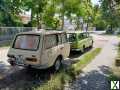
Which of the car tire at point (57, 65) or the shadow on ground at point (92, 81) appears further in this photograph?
the car tire at point (57, 65)

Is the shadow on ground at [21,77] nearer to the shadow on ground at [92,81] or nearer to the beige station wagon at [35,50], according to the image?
the beige station wagon at [35,50]

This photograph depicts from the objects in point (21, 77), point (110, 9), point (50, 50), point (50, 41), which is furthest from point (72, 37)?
point (21, 77)

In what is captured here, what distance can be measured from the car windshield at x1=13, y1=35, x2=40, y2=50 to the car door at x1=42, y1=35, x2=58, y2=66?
0.40m

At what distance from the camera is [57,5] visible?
2842cm

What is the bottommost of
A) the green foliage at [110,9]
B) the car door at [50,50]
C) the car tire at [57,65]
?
the car tire at [57,65]

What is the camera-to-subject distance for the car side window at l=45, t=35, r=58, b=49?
9578 mm

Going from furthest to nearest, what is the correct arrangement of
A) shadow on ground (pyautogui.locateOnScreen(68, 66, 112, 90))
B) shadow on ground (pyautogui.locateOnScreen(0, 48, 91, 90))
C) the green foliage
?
1. the green foliage
2. shadow on ground (pyautogui.locateOnScreen(0, 48, 91, 90))
3. shadow on ground (pyautogui.locateOnScreen(68, 66, 112, 90))

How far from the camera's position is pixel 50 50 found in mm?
9602

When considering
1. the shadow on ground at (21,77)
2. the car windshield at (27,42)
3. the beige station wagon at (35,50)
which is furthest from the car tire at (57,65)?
the car windshield at (27,42)

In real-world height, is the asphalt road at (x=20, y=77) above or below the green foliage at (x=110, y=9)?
below

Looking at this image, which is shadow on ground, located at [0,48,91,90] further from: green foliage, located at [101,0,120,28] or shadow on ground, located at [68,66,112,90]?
green foliage, located at [101,0,120,28]

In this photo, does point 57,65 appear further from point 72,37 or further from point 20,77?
point 72,37

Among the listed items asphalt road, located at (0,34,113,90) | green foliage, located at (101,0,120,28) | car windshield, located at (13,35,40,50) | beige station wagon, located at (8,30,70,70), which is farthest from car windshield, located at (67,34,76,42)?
car windshield, located at (13,35,40,50)

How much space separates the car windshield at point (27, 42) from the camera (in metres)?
9.34
